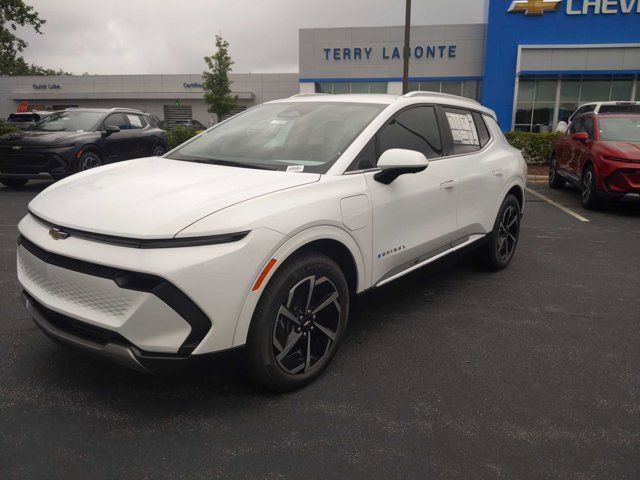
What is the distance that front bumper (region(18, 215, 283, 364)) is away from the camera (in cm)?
221

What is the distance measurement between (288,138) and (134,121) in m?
9.64

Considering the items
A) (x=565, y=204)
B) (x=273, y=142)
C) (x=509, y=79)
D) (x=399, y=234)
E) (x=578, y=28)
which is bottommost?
(x=565, y=204)

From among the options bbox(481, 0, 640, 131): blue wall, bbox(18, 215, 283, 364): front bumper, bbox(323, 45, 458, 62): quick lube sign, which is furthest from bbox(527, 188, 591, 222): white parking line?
bbox(323, 45, 458, 62): quick lube sign

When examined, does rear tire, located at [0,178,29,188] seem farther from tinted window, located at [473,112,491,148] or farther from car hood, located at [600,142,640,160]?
car hood, located at [600,142,640,160]

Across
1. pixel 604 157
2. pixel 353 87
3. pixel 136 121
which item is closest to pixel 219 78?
pixel 353 87

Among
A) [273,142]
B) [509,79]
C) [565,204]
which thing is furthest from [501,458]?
[509,79]

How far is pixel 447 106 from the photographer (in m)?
4.29

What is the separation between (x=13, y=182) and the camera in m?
10.9

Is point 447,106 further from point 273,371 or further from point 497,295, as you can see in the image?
point 273,371

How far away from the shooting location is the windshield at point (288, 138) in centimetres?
321

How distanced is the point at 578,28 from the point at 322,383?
29248 mm

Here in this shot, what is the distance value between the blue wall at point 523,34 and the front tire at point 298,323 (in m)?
27.5

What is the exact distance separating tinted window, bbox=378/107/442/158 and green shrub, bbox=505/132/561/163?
1105 centimetres

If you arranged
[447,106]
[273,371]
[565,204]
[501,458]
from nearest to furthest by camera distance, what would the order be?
[501,458] → [273,371] → [447,106] → [565,204]
